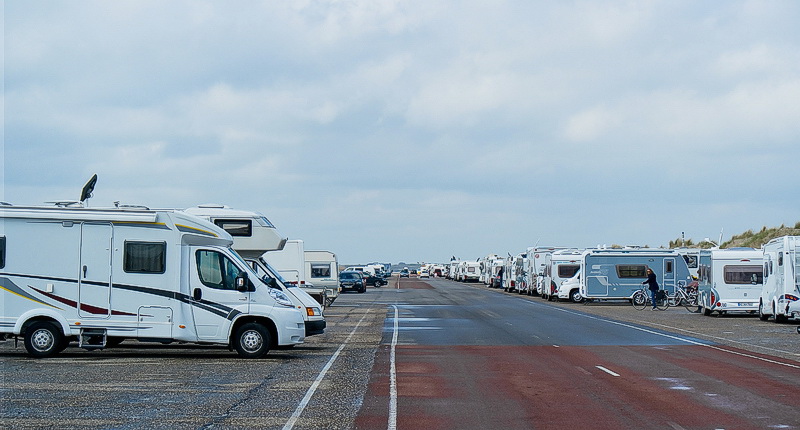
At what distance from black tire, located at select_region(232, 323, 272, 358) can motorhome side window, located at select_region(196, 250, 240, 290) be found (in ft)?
2.81

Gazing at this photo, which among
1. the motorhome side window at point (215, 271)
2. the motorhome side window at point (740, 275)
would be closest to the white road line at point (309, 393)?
the motorhome side window at point (215, 271)

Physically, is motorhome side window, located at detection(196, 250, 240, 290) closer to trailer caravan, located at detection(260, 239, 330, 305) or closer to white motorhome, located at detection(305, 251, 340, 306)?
trailer caravan, located at detection(260, 239, 330, 305)

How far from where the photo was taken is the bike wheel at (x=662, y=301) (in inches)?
1812

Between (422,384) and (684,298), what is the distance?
35.7m

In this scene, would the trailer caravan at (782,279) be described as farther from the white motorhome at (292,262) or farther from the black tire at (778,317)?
the white motorhome at (292,262)

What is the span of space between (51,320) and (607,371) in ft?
34.0

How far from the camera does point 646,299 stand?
4947 centimetres

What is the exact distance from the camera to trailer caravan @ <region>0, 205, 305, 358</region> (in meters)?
19.1

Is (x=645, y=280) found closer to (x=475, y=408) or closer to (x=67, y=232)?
(x=67, y=232)

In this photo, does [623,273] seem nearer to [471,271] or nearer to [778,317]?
[778,317]

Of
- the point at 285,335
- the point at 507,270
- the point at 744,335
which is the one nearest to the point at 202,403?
the point at 285,335

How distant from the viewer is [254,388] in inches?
569

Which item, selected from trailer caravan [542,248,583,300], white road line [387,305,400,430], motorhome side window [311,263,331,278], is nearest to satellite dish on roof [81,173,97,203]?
white road line [387,305,400,430]

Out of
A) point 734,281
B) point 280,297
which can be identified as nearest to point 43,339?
point 280,297
